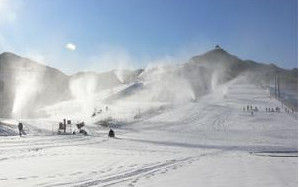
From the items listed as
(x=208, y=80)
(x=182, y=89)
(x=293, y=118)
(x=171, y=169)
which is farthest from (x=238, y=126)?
(x=208, y=80)

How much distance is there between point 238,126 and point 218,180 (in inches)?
1861

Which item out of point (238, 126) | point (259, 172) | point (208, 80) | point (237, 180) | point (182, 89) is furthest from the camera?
point (208, 80)

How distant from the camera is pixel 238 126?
60.8 meters

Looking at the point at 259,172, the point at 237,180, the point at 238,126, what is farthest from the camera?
the point at 238,126

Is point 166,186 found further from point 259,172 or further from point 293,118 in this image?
point 293,118

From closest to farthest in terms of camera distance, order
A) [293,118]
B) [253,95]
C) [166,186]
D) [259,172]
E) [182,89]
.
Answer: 1. [166,186]
2. [259,172]
3. [293,118]
4. [253,95]
5. [182,89]

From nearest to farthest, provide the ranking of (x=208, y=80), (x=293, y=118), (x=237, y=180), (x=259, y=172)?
(x=237, y=180) → (x=259, y=172) → (x=293, y=118) → (x=208, y=80)

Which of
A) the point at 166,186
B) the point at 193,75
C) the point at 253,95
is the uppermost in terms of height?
the point at 193,75

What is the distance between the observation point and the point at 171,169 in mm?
17859

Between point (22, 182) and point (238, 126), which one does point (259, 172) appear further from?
point (238, 126)

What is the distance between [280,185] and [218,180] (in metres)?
1.78

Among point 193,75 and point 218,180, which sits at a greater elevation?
point 193,75

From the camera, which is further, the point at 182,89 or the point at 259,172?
the point at 182,89

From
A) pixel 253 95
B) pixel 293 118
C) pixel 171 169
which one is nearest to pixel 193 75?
pixel 253 95
